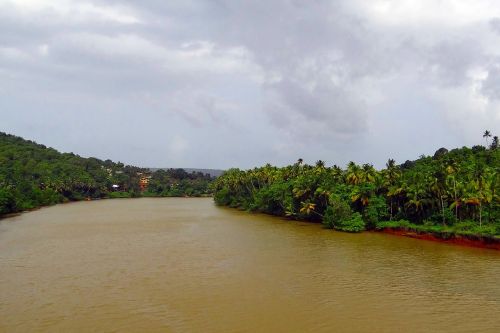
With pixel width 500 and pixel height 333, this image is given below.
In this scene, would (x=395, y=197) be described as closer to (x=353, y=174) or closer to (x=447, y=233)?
(x=353, y=174)

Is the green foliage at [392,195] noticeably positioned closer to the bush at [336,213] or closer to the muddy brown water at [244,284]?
the bush at [336,213]

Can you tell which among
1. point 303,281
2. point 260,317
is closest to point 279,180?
point 303,281

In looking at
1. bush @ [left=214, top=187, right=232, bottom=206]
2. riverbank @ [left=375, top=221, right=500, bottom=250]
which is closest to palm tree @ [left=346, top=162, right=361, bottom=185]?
riverbank @ [left=375, top=221, right=500, bottom=250]

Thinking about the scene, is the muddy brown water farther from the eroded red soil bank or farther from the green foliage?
the green foliage

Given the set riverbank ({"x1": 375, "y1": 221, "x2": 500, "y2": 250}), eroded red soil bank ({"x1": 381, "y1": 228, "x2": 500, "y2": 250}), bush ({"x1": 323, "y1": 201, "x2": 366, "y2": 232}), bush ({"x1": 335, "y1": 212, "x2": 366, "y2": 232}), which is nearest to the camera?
eroded red soil bank ({"x1": 381, "y1": 228, "x2": 500, "y2": 250})

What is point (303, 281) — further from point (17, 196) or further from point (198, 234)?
point (17, 196)

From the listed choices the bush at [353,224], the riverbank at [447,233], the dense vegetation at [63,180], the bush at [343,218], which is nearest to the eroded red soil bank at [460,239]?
the riverbank at [447,233]
